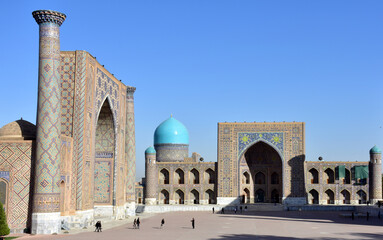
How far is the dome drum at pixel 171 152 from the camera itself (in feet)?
169

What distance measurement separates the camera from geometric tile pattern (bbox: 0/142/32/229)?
20.4 metres

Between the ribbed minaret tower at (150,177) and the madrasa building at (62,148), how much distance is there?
48.2 ft

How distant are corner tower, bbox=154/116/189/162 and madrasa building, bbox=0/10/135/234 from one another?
22.0 m

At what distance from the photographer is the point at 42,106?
66.6 ft

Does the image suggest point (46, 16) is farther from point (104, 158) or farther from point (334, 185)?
point (334, 185)

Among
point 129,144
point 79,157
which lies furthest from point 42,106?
point 129,144

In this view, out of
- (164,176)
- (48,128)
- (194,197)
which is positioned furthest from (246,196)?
(48,128)

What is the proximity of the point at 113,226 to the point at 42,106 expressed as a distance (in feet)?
25.6

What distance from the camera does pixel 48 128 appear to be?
20.2m

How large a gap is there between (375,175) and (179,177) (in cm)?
1689

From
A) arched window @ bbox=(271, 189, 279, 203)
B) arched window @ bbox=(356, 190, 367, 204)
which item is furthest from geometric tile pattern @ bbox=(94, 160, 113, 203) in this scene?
arched window @ bbox=(356, 190, 367, 204)

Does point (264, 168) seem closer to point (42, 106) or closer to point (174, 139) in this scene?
point (174, 139)

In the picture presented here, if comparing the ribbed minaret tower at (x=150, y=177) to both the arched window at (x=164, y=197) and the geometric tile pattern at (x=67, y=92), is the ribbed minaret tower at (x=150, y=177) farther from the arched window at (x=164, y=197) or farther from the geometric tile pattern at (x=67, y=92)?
the geometric tile pattern at (x=67, y=92)

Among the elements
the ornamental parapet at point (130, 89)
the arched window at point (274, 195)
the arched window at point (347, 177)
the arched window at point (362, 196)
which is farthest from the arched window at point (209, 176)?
the ornamental parapet at point (130, 89)
